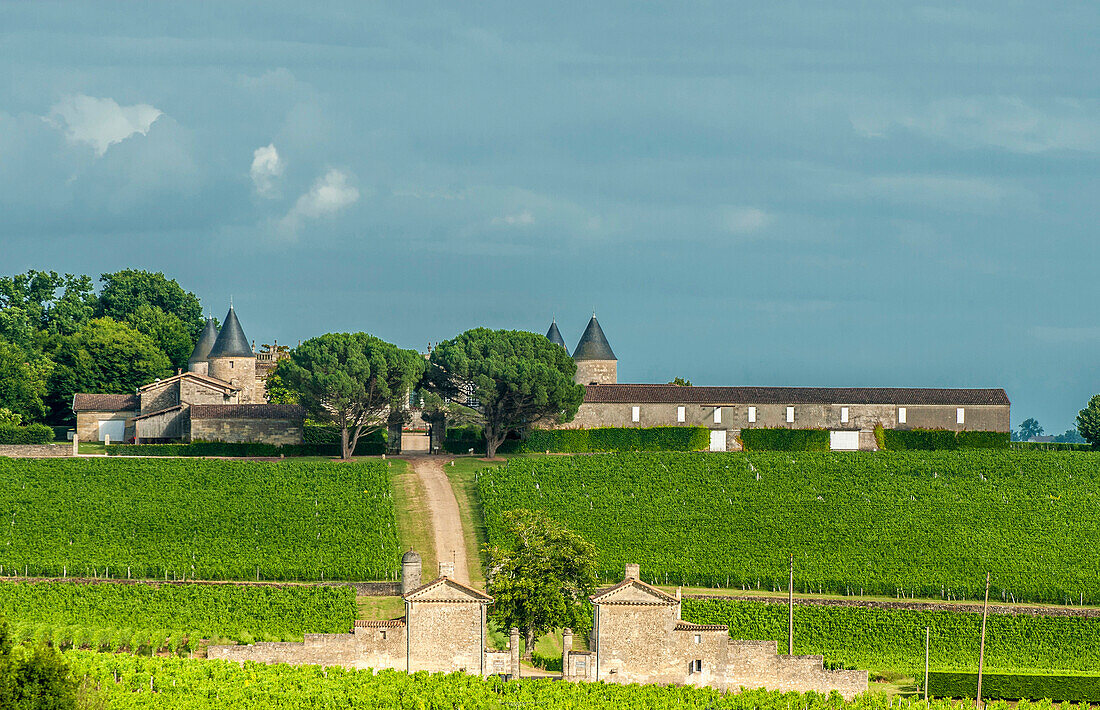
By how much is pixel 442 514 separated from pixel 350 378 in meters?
11.3

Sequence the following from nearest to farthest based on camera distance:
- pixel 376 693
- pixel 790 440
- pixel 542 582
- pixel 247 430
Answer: pixel 376 693
pixel 542 582
pixel 247 430
pixel 790 440

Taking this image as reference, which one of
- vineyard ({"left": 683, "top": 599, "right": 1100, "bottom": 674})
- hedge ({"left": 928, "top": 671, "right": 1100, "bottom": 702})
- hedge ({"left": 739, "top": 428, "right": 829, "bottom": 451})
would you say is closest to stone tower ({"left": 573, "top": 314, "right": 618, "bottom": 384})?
hedge ({"left": 739, "top": 428, "right": 829, "bottom": 451})

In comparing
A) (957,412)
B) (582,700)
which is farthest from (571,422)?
(582,700)

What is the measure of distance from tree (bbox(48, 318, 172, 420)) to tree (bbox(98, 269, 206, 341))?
9320 millimetres

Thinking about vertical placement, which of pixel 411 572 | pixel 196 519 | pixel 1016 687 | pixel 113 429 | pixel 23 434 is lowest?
pixel 1016 687

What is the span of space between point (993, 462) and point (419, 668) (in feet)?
118

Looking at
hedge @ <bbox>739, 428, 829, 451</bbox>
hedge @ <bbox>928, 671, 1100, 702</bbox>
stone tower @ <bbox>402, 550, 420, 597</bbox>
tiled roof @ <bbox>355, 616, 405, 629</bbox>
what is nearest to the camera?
tiled roof @ <bbox>355, 616, 405, 629</bbox>

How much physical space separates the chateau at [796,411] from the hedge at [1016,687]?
32.4m

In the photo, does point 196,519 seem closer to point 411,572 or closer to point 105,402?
point 411,572

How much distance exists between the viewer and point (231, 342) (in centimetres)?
8275

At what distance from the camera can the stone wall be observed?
69.9 m

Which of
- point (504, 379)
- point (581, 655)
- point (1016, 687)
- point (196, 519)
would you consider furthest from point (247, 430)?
point (1016, 687)

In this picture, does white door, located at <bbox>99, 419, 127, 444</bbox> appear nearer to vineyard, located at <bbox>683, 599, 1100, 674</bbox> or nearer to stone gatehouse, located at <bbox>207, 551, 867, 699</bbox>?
vineyard, located at <bbox>683, 599, 1100, 674</bbox>

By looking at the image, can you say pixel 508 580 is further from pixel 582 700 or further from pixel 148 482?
pixel 148 482
